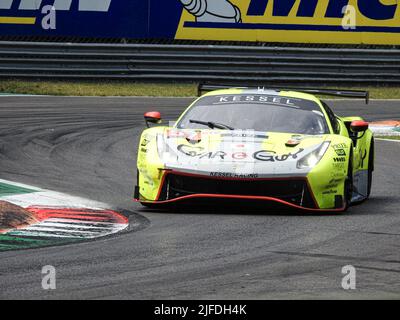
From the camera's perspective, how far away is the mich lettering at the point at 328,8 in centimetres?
2486

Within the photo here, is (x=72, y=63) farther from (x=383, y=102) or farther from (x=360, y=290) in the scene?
(x=360, y=290)

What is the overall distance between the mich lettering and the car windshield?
13038 mm

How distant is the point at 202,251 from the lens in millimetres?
8531

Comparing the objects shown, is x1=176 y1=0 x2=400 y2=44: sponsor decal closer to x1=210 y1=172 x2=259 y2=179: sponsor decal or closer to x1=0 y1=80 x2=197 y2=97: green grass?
x1=0 y1=80 x2=197 y2=97: green grass

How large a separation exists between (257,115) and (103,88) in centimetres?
1304

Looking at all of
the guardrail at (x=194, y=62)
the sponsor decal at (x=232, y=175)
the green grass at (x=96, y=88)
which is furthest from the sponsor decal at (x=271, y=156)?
the guardrail at (x=194, y=62)

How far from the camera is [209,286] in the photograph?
7.14 m

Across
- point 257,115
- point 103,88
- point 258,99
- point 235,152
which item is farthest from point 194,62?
point 235,152

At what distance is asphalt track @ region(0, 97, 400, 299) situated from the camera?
705cm

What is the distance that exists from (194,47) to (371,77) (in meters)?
3.88

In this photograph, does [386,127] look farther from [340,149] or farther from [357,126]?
[340,149]

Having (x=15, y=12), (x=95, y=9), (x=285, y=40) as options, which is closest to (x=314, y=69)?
(x=285, y=40)

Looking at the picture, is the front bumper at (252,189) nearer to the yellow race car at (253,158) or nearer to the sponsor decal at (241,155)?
the yellow race car at (253,158)

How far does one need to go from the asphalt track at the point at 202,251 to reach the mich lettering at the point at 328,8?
10350 millimetres
